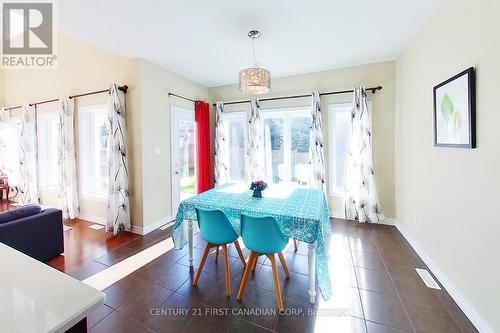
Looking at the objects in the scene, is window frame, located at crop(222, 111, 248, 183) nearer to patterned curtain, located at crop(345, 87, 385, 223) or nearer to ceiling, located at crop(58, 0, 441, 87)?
ceiling, located at crop(58, 0, 441, 87)

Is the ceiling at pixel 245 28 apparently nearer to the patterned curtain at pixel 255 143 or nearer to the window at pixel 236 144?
the patterned curtain at pixel 255 143

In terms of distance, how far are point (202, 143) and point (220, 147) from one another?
38 cm

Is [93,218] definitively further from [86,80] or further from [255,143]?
[255,143]

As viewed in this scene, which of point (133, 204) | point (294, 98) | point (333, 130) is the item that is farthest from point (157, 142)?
point (333, 130)

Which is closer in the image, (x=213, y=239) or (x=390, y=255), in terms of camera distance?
(x=213, y=239)

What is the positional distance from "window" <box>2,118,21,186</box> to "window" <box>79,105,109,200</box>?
2696 mm

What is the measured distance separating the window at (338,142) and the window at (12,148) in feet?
22.5

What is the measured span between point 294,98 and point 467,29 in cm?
247

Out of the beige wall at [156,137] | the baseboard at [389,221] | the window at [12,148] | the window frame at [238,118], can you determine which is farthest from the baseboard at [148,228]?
the window at [12,148]

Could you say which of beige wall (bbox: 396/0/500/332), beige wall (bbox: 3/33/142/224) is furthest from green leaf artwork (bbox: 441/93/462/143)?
beige wall (bbox: 3/33/142/224)

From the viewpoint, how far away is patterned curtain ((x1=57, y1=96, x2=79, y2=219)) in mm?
3773

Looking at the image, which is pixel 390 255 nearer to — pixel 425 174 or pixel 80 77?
pixel 425 174

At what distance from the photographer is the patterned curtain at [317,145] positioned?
147 inches

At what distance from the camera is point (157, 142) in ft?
11.5
